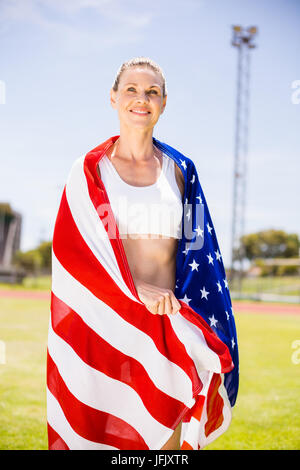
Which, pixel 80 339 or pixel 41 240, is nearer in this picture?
pixel 80 339

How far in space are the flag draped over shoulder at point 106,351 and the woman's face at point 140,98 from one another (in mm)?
368

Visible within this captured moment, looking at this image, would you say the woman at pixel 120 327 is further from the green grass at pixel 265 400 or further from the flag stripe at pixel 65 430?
the green grass at pixel 265 400

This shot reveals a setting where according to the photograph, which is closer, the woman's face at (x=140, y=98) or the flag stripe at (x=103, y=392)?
the flag stripe at (x=103, y=392)

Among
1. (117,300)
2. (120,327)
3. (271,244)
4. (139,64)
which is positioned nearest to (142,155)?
(139,64)

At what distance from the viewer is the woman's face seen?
231 cm

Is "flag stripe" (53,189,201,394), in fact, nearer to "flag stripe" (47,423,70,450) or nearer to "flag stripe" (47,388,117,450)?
"flag stripe" (47,388,117,450)

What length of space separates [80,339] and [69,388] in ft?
0.82

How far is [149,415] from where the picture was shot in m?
2.22

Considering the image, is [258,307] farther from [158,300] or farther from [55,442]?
[158,300]

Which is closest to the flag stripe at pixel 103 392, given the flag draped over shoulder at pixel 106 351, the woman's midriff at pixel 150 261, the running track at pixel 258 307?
the flag draped over shoulder at pixel 106 351

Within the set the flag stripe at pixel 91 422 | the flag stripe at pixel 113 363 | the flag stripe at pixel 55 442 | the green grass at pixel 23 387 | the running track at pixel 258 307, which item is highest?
the flag stripe at pixel 113 363

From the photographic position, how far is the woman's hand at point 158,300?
2086 mm
